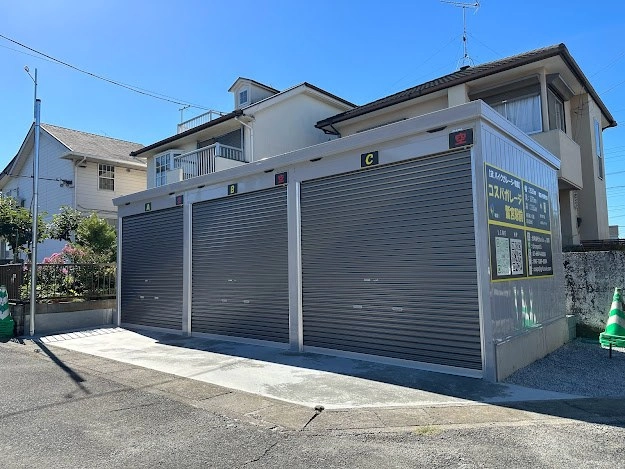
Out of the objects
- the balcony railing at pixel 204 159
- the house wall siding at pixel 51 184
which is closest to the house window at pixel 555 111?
the balcony railing at pixel 204 159

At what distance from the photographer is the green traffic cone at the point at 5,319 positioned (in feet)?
36.7

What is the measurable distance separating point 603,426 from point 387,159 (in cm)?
456

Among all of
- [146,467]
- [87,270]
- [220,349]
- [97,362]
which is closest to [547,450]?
[146,467]

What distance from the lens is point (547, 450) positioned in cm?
385

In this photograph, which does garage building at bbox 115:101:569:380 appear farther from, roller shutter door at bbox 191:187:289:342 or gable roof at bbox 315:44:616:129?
gable roof at bbox 315:44:616:129

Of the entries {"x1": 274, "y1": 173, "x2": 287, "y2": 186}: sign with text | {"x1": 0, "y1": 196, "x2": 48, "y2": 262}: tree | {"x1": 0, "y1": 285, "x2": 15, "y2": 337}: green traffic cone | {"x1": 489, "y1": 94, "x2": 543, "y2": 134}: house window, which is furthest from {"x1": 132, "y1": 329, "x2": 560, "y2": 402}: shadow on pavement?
{"x1": 0, "y1": 196, "x2": 48, "y2": 262}: tree

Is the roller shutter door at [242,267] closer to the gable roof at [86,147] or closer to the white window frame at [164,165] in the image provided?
the white window frame at [164,165]

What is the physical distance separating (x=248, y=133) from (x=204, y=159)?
220 centimetres

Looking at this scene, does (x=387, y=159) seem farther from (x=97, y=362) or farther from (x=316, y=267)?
(x=97, y=362)

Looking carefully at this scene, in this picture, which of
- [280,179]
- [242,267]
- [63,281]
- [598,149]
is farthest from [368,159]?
[598,149]

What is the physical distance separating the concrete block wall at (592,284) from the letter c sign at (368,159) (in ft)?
17.1

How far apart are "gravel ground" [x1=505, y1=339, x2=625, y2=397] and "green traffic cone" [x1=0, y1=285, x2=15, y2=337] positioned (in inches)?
456

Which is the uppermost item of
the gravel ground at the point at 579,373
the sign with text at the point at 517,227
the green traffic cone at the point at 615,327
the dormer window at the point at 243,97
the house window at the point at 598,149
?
the dormer window at the point at 243,97

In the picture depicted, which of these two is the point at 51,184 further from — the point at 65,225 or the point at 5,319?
the point at 5,319
